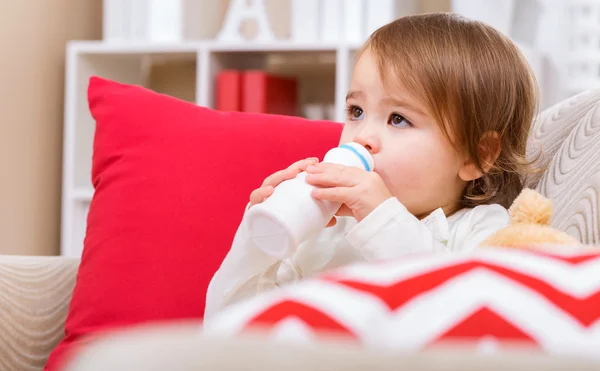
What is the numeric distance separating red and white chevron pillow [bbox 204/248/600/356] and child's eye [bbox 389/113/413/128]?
1.79ft

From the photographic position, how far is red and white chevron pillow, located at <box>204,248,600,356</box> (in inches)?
14.1

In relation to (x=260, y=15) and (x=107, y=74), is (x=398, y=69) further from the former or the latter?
(x=107, y=74)

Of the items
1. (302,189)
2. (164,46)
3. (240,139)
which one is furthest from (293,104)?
(302,189)

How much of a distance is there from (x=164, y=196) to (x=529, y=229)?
573 millimetres

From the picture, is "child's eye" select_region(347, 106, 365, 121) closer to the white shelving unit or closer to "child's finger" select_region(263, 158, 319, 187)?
"child's finger" select_region(263, 158, 319, 187)

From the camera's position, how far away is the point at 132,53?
2250mm

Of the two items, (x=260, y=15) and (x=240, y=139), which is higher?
(x=260, y=15)

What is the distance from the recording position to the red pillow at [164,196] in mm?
1026

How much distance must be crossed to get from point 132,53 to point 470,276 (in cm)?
200

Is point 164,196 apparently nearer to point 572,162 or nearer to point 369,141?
point 369,141

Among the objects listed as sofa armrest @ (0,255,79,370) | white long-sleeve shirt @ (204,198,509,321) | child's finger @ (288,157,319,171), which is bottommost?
sofa armrest @ (0,255,79,370)

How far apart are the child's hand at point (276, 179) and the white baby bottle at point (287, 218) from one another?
4 centimetres

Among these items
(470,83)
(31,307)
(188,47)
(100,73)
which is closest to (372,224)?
(470,83)

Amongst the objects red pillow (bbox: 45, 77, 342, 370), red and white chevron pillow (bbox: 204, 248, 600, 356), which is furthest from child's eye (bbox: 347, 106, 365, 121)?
red and white chevron pillow (bbox: 204, 248, 600, 356)
